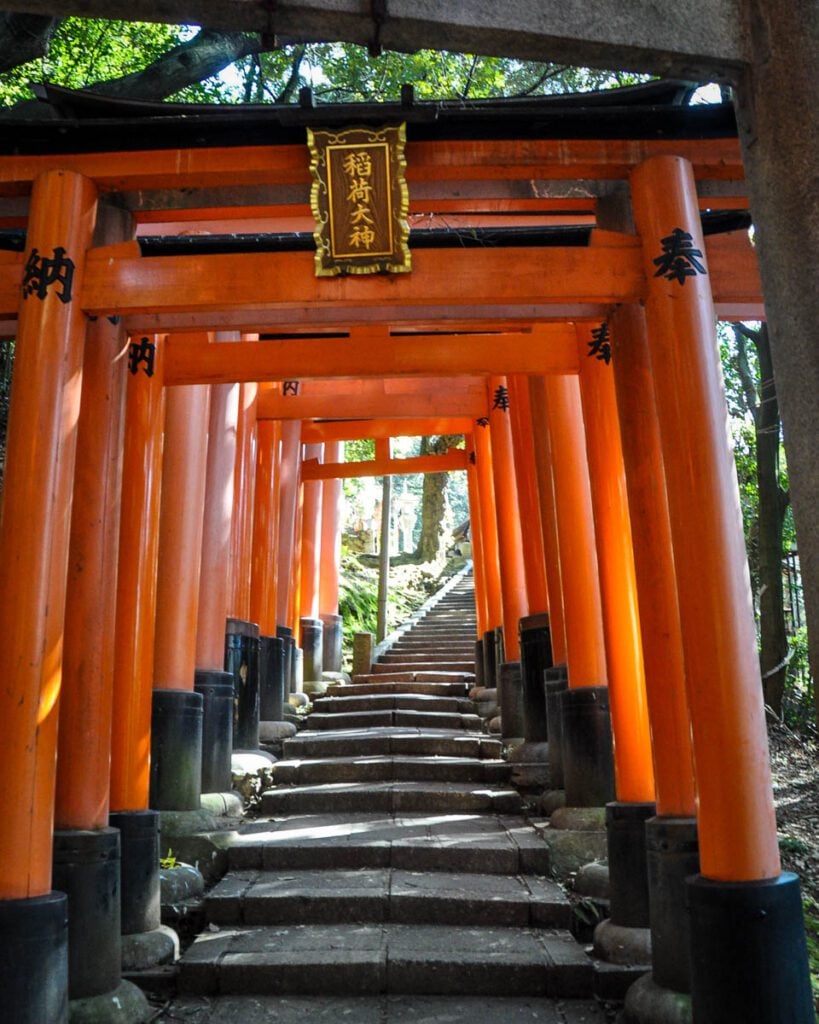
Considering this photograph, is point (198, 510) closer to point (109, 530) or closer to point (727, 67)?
point (109, 530)

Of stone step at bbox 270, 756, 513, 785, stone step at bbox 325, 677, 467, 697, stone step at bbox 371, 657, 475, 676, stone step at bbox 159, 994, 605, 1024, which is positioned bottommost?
stone step at bbox 159, 994, 605, 1024

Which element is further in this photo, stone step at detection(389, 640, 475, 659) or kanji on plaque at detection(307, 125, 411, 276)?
stone step at detection(389, 640, 475, 659)

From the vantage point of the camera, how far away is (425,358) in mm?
6336

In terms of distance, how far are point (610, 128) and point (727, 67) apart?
1516mm

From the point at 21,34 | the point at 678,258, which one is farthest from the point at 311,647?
the point at 678,258

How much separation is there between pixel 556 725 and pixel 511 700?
185 cm

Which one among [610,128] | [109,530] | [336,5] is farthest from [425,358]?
[336,5]

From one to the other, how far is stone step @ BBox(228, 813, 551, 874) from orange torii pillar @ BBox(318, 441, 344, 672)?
26.4 feet

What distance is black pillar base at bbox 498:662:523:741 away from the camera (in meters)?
9.15

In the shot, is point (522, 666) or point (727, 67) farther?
point (522, 666)

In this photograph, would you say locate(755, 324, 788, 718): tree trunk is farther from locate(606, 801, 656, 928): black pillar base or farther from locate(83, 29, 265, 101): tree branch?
locate(83, 29, 265, 101): tree branch

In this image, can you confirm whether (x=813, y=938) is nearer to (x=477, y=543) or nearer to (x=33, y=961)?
(x=33, y=961)

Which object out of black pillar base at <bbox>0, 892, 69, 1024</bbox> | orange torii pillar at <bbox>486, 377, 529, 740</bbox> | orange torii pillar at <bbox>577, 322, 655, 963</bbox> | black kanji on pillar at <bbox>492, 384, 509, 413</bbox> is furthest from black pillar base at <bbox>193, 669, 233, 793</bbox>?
black kanji on pillar at <bbox>492, 384, 509, 413</bbox>

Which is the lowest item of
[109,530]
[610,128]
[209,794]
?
[209,794]
